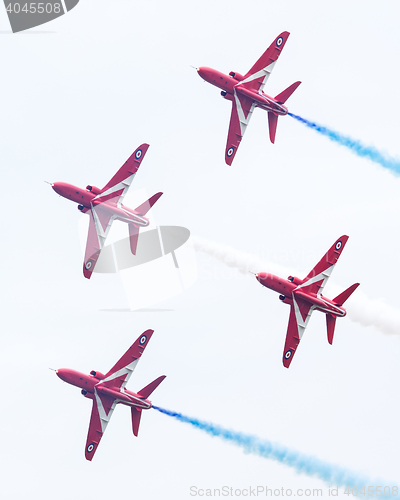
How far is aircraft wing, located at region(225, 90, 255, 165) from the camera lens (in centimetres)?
10981

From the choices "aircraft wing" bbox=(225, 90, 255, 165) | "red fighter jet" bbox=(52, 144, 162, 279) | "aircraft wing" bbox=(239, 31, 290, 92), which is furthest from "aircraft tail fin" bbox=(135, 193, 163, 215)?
"aircraft wing" bbox=(239, 31, 290, 92)

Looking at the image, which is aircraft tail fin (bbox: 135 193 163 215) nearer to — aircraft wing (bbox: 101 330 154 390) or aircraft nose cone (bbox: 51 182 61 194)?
aircraft nose cone (bbox: 51 182 61 194)

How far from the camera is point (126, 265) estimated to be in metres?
116

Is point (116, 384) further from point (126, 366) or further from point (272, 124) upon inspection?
point (272, 124)

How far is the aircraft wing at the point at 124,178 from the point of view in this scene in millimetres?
106312

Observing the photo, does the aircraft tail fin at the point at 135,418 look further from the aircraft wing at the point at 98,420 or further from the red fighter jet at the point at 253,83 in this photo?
the red fighter jet at the point at 253,83

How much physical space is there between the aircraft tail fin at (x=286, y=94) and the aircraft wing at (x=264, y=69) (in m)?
3.07

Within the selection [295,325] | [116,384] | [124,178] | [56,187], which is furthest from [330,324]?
[56,187]

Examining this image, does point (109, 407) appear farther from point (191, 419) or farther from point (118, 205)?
point (118, 205)

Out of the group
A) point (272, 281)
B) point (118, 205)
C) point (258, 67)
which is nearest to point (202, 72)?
point (258, 67)

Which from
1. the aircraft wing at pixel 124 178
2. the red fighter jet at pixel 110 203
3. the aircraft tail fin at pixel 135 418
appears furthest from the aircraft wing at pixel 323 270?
the aircraft wing at pixel 124 178

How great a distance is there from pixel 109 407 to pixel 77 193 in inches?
884

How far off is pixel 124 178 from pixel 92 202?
4410 millimetres

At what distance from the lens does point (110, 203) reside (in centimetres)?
10575
